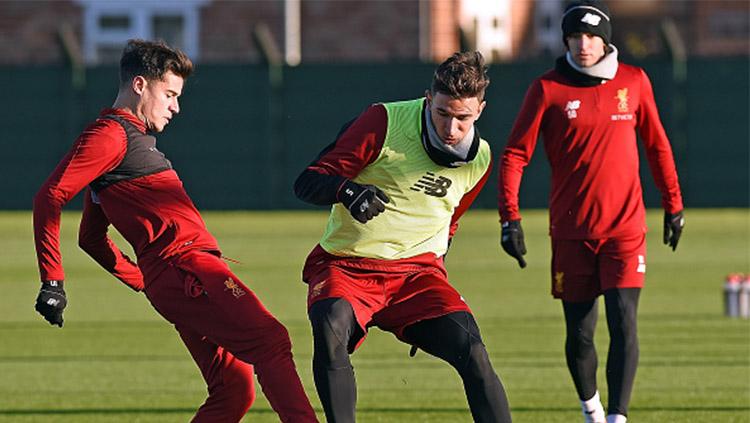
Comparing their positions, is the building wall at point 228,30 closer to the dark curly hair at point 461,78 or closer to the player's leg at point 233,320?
the dark curly hair at point 461,78

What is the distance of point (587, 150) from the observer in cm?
888

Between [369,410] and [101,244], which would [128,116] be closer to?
[101,244]

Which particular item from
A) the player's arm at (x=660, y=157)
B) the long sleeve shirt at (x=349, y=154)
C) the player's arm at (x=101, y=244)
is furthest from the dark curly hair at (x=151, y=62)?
the player's arm at (x=660, y=157)

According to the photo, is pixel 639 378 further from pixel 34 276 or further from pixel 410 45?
pixel 410 45

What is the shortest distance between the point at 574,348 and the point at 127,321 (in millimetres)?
6327

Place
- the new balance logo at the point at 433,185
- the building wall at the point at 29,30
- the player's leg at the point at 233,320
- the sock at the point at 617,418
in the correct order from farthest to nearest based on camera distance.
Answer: the building wall at the point at 29,30
the sock at the point at 617,418
the new balance logo at the point at 433,185
the player's leg at the point at 233,320

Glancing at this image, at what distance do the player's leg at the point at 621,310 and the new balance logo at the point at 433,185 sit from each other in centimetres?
168

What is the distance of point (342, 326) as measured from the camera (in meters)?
6.95

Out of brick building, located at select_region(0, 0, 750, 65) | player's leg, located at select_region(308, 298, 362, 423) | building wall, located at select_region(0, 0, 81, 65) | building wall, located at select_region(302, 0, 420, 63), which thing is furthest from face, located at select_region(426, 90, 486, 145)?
building wall, located at select_region(0, 0, 81, 65)

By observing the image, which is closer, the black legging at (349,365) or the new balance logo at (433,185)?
the black legging at (349,365)

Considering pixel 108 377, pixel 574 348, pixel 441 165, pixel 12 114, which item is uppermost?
pixel 441 165

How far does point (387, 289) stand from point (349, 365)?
418 millimetres

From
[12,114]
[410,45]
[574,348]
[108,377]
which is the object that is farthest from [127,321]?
[410,45]

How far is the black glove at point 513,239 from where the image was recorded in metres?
8.74
